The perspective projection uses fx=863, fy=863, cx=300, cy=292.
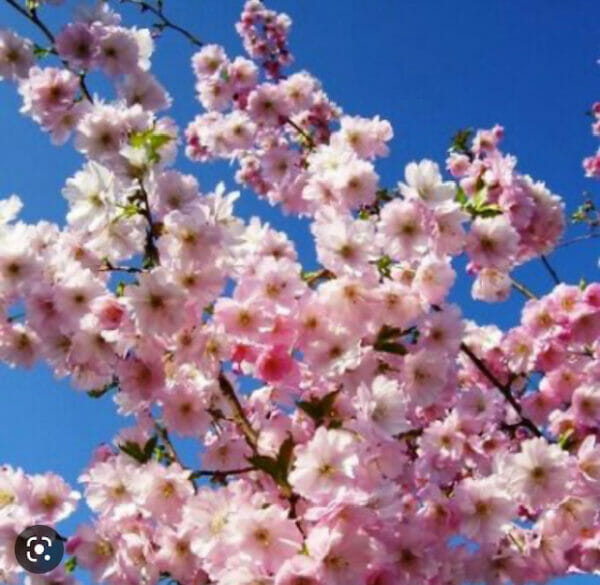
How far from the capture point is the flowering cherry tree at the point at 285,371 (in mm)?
3088

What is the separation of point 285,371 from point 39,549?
4.44ft

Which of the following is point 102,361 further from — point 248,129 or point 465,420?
point 248,129

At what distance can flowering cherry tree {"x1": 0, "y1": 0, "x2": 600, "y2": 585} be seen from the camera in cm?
309

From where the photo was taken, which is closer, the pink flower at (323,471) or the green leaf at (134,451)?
the pink flower at (323,471)

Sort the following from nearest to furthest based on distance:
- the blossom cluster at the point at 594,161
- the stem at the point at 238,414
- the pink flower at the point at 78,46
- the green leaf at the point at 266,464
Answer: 1. the green leaf at the point at 266,464
2. the stem at the point at 238,414
3. the pink flower at the point at 78,46
4. the blossom cluster at the point at 594,161

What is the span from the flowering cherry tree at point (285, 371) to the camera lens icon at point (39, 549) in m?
0.05

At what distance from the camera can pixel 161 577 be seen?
12.5ft

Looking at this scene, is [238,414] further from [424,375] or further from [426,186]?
[426,186]

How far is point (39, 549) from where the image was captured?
372 cm

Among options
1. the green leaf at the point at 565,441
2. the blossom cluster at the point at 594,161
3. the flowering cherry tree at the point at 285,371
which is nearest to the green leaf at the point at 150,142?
the flowering cherry tree at the point at 285,371

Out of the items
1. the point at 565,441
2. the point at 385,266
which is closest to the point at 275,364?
the point at 385,266

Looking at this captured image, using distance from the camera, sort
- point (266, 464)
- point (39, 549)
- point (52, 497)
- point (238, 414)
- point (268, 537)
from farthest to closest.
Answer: point (52, 497) < point (39, 549) < point (238, 414) < point (266, 464) < point (268, 537)

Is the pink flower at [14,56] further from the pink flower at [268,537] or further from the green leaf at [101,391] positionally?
the pink flower at [268,537]

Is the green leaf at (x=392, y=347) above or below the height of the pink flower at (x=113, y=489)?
above
